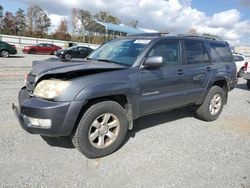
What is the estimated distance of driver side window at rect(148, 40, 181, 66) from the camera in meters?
4.73

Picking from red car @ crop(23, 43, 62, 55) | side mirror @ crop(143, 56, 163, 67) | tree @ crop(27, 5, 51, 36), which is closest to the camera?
side mirror @ crop(143, 56, 163, 67)

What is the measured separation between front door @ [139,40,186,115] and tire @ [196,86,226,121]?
2.76 feet

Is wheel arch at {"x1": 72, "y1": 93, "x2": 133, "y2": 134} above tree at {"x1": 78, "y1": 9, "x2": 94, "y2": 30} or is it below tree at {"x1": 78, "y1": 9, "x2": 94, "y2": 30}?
below

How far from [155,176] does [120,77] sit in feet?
4.94

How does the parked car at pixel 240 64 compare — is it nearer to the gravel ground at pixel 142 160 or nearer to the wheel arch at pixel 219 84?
the wheel arch at pixel 219 84

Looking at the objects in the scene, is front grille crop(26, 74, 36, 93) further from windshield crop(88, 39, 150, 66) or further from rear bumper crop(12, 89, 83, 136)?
windshield crop(88, 39, 150, 66)

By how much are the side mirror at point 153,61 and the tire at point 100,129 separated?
0.86m

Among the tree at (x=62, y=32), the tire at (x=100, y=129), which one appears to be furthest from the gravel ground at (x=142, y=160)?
the tree at (x=62, y=32)

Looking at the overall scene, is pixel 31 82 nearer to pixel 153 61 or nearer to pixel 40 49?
pixel 153 61

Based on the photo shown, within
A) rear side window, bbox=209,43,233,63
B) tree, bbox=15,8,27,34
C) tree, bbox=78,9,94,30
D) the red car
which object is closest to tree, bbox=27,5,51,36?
tree, bbox=15,8,27,34

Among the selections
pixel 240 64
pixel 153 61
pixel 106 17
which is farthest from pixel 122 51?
pixel 106 17

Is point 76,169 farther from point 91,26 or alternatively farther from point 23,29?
point 23,29

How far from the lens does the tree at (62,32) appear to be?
58.7 m

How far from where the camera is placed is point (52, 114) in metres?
3.53
